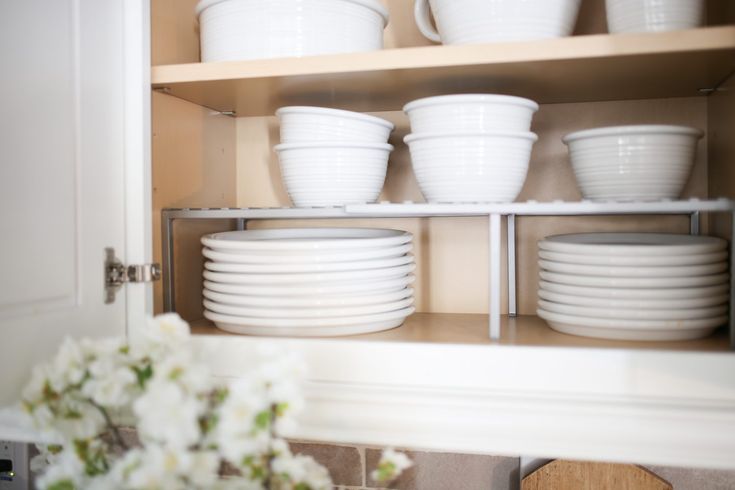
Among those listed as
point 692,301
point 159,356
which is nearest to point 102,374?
point 159,356

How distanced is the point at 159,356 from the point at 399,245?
43 centimetres

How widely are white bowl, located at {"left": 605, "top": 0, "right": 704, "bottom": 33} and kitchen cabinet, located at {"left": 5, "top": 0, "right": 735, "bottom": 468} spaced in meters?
0.04

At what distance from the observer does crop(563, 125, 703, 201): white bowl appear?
2.60ft

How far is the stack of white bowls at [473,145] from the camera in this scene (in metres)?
0.80

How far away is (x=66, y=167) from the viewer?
0.72 m

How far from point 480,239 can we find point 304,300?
0.38 metres

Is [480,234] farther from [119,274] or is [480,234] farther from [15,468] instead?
[15,468]

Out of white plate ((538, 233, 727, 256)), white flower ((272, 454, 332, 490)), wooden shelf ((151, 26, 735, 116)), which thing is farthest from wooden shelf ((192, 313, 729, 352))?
wooden shelf ((151, 26, 735, 116))

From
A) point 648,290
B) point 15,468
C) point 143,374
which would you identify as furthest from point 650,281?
point 15,468

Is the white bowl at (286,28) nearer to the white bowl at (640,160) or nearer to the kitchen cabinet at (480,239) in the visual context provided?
the kitchen cabinet at (480,239)

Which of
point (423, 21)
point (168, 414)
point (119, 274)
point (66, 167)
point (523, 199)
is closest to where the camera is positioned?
point (168, 414)

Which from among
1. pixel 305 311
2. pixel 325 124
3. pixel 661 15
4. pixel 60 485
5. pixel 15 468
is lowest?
pixel 15 468

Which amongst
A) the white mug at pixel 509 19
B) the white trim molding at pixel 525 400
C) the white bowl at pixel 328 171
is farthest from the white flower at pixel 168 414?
the white mug at pixel 509 19

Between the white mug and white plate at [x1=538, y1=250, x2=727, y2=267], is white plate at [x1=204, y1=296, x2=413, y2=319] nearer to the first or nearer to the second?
white plate at [x1=538, y1=250, x2=727, y2=267]
